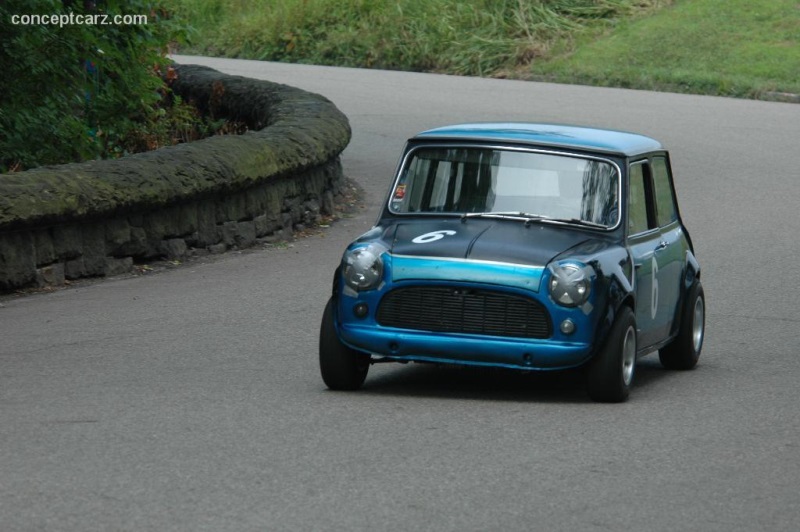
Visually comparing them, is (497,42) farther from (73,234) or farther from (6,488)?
(6,488)

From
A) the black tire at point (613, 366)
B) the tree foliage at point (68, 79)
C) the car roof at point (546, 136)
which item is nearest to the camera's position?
the black tire at point (613, 366)

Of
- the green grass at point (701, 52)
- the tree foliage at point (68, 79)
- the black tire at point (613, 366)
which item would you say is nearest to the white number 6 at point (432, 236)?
the black tire at point (613, 366)

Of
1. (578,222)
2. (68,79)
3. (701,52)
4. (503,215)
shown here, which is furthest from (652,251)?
(701,52)

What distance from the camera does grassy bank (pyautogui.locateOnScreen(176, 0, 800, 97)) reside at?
3341 cm

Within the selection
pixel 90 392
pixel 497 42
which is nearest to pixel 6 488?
pixel 90 392

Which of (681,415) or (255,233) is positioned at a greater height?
(681,415)

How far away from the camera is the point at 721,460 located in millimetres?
6973

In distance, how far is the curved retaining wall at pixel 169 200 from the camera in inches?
457

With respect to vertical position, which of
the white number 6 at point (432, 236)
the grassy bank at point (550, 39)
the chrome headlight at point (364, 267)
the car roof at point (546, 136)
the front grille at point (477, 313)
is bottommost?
the grassy bank at point (550, 39)

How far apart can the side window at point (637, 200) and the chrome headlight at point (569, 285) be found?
93 cm

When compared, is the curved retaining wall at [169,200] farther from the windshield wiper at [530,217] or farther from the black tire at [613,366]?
the black tire at [613,366]

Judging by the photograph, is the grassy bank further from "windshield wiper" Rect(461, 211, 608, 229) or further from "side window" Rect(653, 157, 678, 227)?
"windshield wiper" Rect(461, 211, 608, 229)

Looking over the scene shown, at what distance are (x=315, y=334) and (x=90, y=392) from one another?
245 cm

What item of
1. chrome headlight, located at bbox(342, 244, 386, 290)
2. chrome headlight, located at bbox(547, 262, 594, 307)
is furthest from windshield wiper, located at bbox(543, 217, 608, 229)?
chrome headlight, located at bbox(342, 244, 386, 290)
